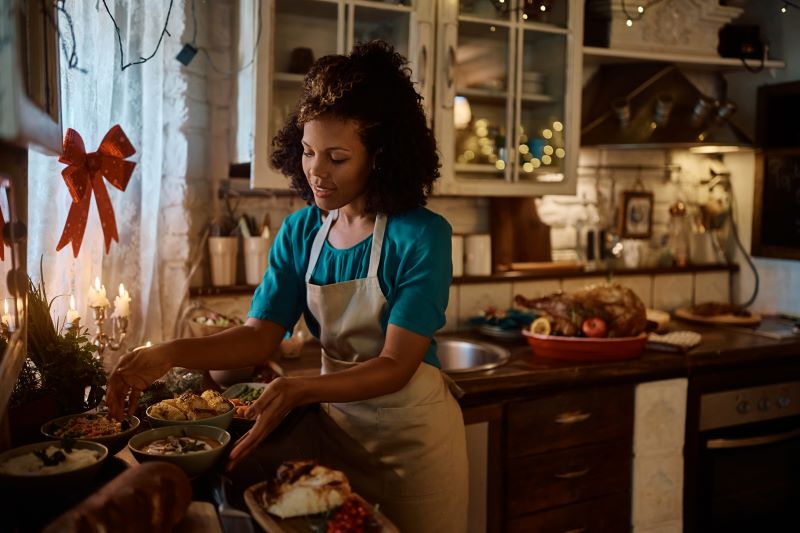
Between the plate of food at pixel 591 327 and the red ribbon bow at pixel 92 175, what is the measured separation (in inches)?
61.4

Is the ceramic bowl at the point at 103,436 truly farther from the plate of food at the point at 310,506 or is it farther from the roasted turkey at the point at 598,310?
the roasted turkey at the point at 598,310

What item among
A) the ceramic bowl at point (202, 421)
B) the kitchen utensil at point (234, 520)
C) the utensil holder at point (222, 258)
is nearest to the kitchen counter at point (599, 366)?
the utensil holder at point (222, 258)

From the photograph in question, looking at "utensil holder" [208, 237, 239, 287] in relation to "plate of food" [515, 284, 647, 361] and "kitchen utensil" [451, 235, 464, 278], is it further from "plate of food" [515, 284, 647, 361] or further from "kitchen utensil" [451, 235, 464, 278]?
"plate of food" [515, 284, 647, 361]

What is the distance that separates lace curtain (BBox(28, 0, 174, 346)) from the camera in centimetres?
226

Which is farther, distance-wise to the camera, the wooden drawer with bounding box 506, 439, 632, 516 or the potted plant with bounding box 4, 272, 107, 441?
the wooden drawer with bounding box 506, 439, 632, 516

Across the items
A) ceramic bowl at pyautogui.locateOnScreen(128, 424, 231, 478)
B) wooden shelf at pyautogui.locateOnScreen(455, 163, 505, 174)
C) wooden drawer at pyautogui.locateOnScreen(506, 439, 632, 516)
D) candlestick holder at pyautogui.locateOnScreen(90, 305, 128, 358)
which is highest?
wooden shelf at pyautogui.locateOnScreen(455, 163, 505, 174)

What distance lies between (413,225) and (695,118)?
2071 millimetres

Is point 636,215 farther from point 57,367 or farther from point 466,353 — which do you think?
point 57,367

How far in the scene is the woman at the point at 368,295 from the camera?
5.82 feet

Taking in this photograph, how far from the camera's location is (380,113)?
1.82 meters

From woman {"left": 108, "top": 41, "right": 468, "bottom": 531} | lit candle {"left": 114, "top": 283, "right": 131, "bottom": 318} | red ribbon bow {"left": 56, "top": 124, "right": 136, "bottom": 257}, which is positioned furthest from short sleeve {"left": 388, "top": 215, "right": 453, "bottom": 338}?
red ribbon bow {"left": 56, "top": 124, "right": 136, "bottom": 257}

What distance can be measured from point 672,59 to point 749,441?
165 cm

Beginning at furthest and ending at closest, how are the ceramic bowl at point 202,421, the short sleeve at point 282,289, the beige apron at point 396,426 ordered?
the short sleeve at point 282,289 < the beige apron at point 396,426 < the ceramic bowl at point 202,421

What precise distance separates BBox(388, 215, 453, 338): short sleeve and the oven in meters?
1.57
